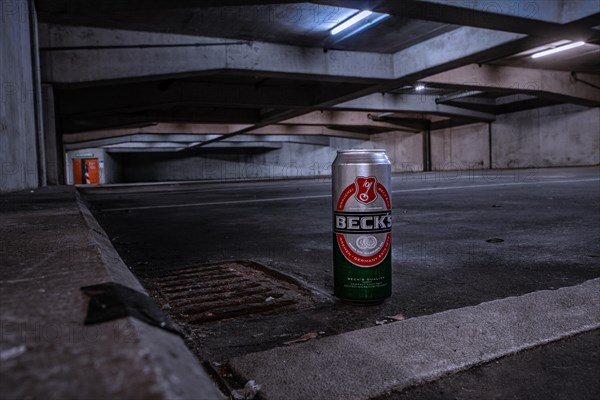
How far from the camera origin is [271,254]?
3045 millimetres

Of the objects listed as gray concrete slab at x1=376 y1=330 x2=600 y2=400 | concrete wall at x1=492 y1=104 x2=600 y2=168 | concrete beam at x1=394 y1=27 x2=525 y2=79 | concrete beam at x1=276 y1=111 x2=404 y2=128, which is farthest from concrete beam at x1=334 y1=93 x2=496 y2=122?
gray concrete slab at x1=376 y1=330 x2=600 y2=400

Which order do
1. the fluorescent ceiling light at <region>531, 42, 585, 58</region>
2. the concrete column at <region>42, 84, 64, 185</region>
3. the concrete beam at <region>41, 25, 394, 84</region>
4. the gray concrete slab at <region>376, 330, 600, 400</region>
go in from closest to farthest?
1. the gray concrete slab at <region>376, 330, 600, 400</region>
2. the concrete beam at <region>41, 25, 394, 84</region>
3. the concrete column at <region>42, 84, 64, 185</region>
4. the fluorescent ceiling light at <region>531, 42, 585, 58</region>

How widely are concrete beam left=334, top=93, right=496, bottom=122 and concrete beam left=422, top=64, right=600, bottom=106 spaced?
446 cm

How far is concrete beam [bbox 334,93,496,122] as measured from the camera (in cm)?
1809

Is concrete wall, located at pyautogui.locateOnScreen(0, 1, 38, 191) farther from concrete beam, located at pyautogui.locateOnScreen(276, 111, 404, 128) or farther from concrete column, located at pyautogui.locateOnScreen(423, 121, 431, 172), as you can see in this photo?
concrete column, located at pyautogui.locateOnScreen(423, 121, 431, 172)

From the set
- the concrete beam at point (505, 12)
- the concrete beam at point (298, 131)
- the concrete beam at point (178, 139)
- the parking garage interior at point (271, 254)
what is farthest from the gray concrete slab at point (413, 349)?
the concrete beam at point (178, 139)

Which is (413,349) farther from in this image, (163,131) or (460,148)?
(460,148)

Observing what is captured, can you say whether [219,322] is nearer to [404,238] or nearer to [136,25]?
[404,238]

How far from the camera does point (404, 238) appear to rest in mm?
3555

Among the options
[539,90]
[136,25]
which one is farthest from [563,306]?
[539,90]

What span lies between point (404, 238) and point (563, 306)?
1.83 metres

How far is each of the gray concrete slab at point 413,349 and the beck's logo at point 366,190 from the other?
0.50 m

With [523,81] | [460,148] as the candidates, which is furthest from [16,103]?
[460,148]

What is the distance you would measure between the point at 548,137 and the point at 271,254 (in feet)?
70.7
